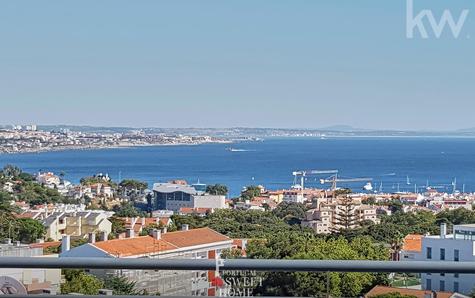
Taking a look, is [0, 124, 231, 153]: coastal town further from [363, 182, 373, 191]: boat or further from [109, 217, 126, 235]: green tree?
[109, 217, 126, 235]: green tree

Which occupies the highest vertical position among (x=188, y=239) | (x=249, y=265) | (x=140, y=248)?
(x=249, y=265)

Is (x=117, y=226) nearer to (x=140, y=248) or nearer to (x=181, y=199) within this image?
(x=181, y=199)

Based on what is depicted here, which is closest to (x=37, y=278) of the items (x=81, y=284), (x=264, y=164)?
(x=81, y=284)

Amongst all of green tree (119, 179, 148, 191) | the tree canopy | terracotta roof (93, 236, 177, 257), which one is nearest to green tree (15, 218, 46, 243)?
terracotta roof (93, 236, 177, 257)

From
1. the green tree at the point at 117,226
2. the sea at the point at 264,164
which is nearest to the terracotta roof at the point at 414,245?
the green tree at the point at 117,226

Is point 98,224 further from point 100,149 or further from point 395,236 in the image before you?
point 100,149

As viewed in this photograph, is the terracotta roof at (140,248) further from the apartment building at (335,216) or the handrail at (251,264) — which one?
the apartment building at (335,216)

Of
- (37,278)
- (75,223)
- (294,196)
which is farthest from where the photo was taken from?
(294,196)

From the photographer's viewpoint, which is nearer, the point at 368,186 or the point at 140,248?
the point at 140,248

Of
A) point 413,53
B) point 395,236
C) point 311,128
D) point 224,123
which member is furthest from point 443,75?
point 395,236
